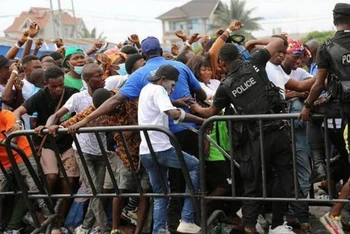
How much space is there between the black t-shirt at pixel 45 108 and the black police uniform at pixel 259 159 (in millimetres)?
2081

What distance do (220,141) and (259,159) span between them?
853mm

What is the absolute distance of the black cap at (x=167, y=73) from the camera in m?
7.47

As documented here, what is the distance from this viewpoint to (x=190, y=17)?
129 m

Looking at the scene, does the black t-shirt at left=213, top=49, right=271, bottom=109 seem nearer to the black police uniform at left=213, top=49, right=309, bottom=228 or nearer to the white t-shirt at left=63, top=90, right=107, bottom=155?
the black police uniform at left=213, top=49, right=309, bottom=228

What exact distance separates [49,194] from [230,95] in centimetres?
220

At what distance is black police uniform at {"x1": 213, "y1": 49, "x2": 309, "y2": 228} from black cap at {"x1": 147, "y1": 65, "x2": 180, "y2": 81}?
18.0 inches

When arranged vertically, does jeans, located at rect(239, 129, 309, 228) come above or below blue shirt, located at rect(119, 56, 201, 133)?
below

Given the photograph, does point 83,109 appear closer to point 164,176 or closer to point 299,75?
point 164,176

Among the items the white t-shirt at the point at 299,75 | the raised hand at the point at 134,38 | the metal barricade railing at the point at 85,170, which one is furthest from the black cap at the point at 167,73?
the raised hand at the point at 134,38

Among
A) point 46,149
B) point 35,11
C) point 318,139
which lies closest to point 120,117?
point 46,149

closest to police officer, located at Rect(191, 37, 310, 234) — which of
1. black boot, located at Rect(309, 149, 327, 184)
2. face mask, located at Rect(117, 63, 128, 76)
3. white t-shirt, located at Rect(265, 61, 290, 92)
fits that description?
black boot, located at Rect(309, 149, 327, 184)

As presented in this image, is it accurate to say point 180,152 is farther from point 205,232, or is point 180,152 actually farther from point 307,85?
point 307,85

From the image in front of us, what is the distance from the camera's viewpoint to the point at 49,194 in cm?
798

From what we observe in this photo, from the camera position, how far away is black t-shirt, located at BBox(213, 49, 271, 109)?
24.1 feet
